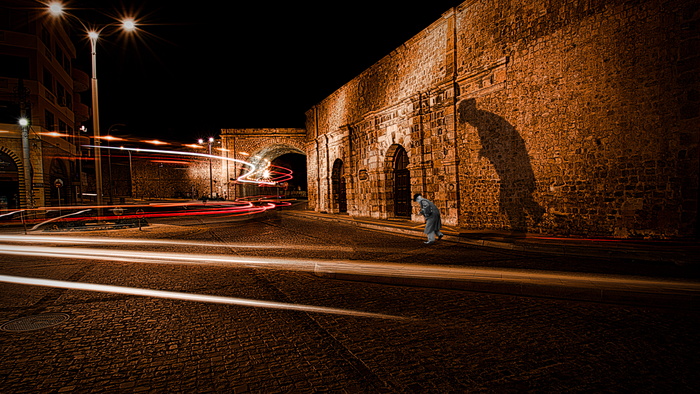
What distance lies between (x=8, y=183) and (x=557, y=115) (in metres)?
32.1

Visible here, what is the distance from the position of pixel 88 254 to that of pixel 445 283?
940 cm

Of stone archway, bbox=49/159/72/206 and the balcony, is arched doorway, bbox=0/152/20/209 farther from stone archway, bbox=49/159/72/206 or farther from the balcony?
the balcony

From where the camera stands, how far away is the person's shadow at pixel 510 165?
1231 centimetres

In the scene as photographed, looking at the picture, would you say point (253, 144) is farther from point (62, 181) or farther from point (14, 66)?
point (14, 66)

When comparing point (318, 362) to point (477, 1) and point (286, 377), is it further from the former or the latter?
point (477, 1)

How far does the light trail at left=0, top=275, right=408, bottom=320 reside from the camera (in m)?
5.29

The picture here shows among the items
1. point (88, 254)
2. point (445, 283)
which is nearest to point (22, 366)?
point (445, 283)

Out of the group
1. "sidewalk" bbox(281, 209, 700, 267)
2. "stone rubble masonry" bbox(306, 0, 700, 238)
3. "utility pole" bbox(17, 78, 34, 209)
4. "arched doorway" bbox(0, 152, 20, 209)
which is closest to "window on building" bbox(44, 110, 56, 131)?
"arched doorway" bbox(0, 152, 20, 209)

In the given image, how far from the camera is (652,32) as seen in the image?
9102mm

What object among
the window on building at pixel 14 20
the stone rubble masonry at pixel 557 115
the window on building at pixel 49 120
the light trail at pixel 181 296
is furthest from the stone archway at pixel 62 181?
the stone rubble masonry at pixel 557 115

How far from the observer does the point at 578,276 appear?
21.5 ft

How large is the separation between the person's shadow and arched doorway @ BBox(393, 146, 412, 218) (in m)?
6.00

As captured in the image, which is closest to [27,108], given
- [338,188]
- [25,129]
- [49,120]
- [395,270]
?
[49,120]

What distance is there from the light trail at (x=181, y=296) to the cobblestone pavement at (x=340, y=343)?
0.45ft
